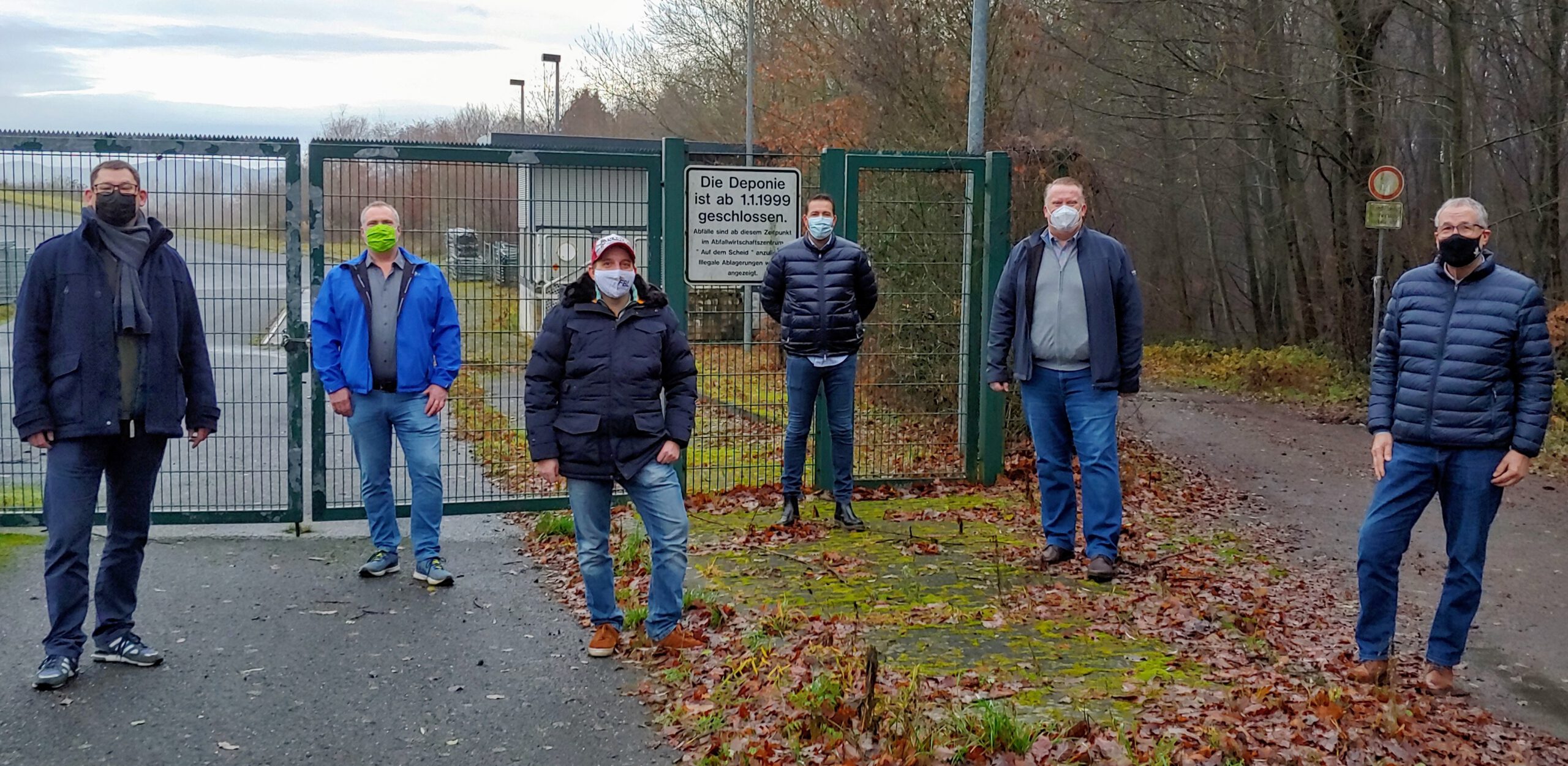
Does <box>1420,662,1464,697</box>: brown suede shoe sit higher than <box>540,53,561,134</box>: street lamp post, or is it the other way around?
Answer: <box>540,53,561,134</box>: street lamp post

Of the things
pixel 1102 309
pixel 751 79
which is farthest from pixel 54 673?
pixel 751 79

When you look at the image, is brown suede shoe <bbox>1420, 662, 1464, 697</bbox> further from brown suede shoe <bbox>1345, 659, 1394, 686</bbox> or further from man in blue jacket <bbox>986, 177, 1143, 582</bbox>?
man in blue jacket <bbox>986, 177, 1143, 582</bbox>

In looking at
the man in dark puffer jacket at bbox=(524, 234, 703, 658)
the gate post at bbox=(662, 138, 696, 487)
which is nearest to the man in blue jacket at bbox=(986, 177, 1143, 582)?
the man in dark puffer jacket at bbox=(524, 234, 703, 658)

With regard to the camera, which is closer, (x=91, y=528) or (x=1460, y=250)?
(x=1460, y=250)

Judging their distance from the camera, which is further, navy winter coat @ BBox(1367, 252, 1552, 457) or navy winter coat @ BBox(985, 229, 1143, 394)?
navy winter coat @ BBox(985, 229, 1143, 394)

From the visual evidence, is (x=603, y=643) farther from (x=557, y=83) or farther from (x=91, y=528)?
(x=557, y=83)

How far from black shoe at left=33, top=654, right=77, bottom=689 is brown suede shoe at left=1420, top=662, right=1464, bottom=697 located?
552cm

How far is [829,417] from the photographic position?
9172 millimetres

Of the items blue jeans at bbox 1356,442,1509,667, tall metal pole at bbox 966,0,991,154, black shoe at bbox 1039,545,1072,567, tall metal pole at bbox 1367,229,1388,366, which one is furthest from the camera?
tall metal pole at bbox 1367,229,1388,366

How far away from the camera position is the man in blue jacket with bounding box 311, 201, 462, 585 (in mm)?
7652

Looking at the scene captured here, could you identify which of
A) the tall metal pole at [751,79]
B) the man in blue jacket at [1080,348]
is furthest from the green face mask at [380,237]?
the tall metal pole at [751,79]

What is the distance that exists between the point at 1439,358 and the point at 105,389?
212 inches

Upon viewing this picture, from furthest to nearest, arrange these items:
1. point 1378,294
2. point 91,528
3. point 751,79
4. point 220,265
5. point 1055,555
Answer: point 751,79
point 1378,294
point 220,265
point 1055,555
point 91,528

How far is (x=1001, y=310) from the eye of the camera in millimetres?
8156
